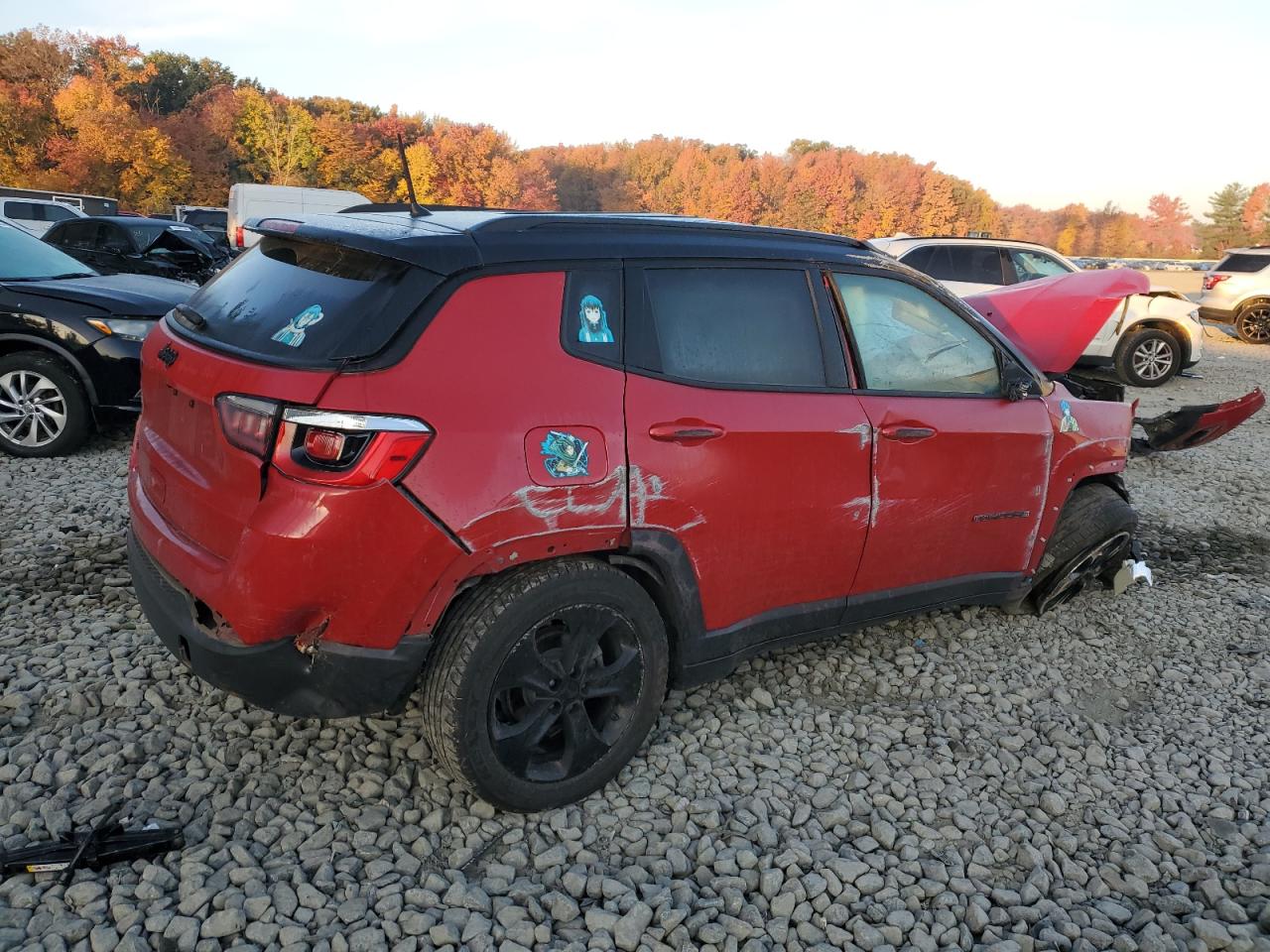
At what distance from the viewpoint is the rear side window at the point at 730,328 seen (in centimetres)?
286

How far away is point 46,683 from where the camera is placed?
332 centimetres

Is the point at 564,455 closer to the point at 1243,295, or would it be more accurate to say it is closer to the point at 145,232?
the point at 145,232

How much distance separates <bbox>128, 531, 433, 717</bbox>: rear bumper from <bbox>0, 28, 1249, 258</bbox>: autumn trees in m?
28.9

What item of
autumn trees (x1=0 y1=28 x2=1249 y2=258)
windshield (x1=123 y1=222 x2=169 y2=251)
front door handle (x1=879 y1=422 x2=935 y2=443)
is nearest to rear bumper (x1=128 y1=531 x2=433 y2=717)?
front door handle (x1=879 y1=422 x2=935 y2=443)

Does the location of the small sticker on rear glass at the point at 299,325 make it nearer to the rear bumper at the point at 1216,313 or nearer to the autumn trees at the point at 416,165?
the rear bumper at the point at 1216,313

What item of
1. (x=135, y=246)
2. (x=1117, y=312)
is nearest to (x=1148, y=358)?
(x=1117, y=312)

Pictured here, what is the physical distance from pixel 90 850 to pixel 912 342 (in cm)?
316

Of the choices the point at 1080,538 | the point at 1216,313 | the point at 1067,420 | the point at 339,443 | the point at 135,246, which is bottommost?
the point at 1080,538

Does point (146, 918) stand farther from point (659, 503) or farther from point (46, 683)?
point (659, 503)

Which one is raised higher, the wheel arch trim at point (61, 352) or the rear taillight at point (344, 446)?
the rear taillight at point (344, 446)

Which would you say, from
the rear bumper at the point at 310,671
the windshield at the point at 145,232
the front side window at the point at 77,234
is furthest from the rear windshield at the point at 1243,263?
the front side window at the point at 77,234

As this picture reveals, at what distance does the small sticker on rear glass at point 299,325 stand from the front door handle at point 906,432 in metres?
1.94

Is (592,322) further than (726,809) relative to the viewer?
No

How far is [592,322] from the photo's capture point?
2.73 meters
